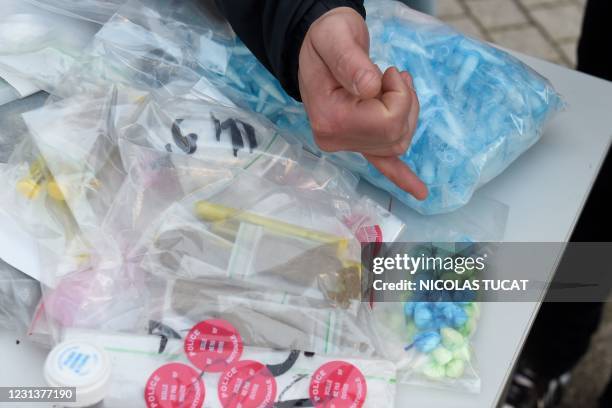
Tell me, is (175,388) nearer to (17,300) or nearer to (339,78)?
(17,300)

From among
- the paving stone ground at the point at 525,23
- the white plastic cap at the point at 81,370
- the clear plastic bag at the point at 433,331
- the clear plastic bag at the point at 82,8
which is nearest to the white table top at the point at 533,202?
the clear plastic bag at the point at 433,331

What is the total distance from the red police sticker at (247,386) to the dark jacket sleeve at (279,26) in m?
0.34

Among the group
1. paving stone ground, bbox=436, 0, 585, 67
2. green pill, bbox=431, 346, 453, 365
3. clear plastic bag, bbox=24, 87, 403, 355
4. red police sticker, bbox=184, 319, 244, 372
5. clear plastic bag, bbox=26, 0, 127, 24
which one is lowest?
red police sticker, bbox=184, 319, 244, 372

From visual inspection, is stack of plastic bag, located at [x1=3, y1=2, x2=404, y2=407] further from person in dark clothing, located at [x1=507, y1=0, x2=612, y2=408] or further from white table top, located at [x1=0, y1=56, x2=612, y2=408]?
person in dark clothing, located at [x1=507, y1=0, x2=612, y2=408]

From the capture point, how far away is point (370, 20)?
3.03 feet

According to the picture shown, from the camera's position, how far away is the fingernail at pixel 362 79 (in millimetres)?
637

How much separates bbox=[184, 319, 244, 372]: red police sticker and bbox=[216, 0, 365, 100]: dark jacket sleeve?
0.30 metres

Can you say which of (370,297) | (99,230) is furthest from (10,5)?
(370,297)

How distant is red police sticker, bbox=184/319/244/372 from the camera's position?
65cm

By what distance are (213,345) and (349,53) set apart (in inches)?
12.3

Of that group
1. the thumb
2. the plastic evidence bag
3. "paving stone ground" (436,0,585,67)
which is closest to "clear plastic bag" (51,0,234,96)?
the thumb

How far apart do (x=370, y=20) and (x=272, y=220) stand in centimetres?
35

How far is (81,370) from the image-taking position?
1.85 ft

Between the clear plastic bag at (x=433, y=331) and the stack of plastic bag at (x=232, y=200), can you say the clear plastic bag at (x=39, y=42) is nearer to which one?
the stack of plastic bag at (x=232, y=200)
